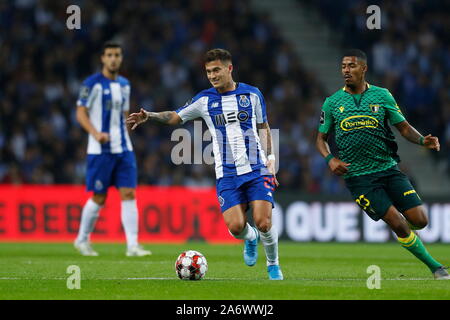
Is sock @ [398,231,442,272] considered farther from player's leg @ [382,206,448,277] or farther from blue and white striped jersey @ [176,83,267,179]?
blue and white striped jersey @ [176,83,267,179]

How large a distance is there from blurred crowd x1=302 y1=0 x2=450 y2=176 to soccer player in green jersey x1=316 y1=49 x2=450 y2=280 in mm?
11741

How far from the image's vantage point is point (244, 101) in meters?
9.33

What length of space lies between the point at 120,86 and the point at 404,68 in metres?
10.9

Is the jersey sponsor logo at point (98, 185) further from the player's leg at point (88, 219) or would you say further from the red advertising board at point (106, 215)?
the red advertising board at point (106, 215)

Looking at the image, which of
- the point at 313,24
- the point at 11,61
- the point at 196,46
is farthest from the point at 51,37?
the point at 313,24

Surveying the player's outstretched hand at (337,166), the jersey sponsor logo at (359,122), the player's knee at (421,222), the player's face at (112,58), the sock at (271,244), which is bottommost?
the sock at (271,244)

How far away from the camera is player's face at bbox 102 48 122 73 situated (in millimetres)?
12547

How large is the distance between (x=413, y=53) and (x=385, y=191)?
13664mm

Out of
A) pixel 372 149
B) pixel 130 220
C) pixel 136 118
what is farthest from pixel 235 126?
pixel 130 220

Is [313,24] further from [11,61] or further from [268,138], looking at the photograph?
[268,138]

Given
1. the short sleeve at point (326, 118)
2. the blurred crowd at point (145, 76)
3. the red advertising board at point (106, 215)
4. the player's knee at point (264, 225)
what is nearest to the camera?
the player's knee at point (264, 225)

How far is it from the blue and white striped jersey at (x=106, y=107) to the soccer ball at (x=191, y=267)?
4.08m

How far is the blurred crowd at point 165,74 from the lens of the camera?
19.5m

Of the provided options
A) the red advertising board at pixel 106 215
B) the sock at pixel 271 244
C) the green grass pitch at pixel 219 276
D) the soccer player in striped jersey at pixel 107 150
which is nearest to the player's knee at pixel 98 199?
the soccer player in striped jersey at pixel 107 150
